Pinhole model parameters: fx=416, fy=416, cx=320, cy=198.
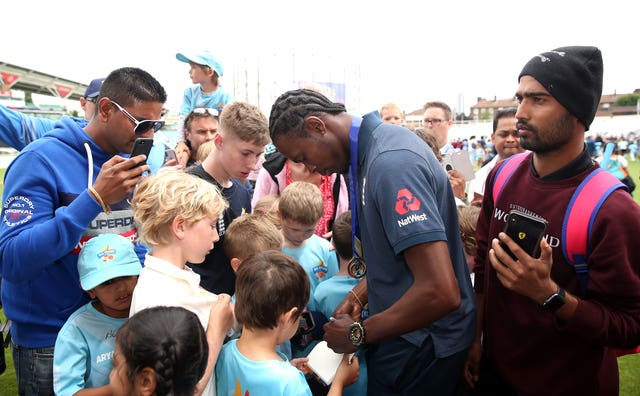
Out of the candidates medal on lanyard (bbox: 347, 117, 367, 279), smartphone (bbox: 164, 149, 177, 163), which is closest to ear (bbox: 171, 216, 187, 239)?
medal on lanyard (bbox: 347, 117, 367, 279)

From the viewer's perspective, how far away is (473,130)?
56.3 metres

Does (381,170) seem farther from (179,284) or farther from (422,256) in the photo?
(179,284)

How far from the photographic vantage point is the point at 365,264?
2088 mm

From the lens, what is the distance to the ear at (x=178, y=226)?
2.04 meters

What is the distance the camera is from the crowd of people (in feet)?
5.37

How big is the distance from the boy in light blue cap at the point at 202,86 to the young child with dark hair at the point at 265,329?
12.4 feet

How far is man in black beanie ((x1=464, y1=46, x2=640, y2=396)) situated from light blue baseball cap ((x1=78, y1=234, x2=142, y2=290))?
1781mm

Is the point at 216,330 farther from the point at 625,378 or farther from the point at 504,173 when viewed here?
the point at 625,378

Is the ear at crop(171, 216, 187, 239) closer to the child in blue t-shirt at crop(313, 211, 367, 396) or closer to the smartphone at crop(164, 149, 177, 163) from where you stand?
the child in blue t-shirt at crop(313, 211, 367, 396)

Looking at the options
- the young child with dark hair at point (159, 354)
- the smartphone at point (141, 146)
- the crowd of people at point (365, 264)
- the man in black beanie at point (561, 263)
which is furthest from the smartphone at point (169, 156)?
the man in black beanie at point (561, 263)

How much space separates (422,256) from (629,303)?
3.03 ft

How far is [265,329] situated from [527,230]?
47.4 inches

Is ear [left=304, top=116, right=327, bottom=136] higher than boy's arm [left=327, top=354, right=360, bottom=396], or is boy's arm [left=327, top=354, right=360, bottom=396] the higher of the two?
ear [left=304, top=116, right=327, bottom=136]

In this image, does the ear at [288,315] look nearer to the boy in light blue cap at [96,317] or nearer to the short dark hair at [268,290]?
the short dark hair at [268,290]
